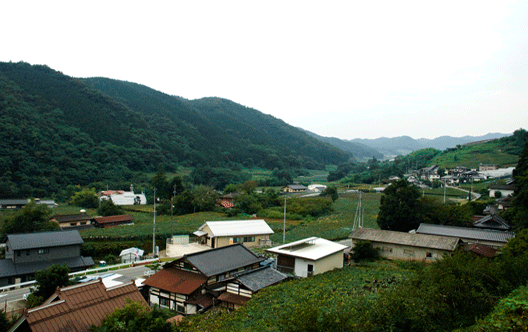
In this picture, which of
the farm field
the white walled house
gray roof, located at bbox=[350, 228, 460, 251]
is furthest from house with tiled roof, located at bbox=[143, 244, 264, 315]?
gray roof, located at bbox=[350, 228, 460, 251]

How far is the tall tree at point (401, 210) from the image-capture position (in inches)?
1059

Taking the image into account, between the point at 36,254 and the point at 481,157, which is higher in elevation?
the point at 481,157

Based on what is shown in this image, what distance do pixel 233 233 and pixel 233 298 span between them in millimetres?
13340

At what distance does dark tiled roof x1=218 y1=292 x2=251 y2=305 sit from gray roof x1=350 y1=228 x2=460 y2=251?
11.8 meters

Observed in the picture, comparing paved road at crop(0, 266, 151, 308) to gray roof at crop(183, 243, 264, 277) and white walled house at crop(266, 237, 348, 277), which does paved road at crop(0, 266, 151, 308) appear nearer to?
gray roof at crop(183, 243, 264, 277)

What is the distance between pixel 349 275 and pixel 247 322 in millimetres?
7734

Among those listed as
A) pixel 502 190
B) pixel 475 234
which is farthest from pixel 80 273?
pixel 502 190

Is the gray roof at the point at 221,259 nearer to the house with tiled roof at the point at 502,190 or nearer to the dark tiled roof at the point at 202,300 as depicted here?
the dark tiled roof at the point at 202,300

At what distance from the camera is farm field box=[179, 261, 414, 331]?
1011 centimetres

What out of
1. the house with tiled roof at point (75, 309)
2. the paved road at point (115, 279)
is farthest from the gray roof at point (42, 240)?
the house with tiled roof at point (75, 309)

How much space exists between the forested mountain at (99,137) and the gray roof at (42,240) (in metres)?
38.5

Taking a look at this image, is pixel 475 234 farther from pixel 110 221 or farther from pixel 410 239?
pixel 110 221

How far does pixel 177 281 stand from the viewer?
1491 cm

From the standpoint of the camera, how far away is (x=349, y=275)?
1653cm
